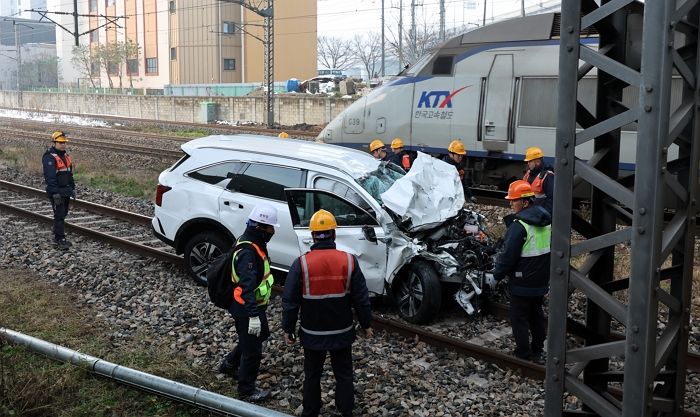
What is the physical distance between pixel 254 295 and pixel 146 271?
476 cm

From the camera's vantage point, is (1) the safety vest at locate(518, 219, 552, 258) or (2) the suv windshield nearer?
(1) the safety vest at locate(518, 219, 552, 258)

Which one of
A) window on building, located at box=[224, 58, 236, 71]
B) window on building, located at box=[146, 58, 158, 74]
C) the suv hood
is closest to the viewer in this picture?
the suv hood

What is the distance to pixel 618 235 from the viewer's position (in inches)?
126

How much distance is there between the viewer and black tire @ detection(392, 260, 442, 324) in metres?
7.58

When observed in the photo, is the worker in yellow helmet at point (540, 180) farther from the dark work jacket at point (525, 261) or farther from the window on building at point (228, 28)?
the window on building at point (228, 28)

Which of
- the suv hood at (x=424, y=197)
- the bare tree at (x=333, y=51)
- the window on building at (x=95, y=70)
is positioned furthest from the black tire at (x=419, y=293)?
the bare tree at (x=333, y=51)

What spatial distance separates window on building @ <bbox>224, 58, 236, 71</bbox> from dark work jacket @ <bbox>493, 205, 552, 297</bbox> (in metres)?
60.8

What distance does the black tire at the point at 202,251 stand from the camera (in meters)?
8.88

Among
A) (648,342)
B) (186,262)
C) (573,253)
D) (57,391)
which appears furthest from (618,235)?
(186,262)

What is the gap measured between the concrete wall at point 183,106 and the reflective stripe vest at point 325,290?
33.3 metres

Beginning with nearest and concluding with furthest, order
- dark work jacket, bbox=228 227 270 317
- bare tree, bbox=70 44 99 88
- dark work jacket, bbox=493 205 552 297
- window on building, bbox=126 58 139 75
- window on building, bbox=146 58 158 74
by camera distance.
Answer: dark work jacket, bbox=228 227 270 317, dark work jacket, bbox=493 205 552 297, window on building, bbox=146 58 158 74, window on building, bbox=126 58 139 75, bare tree, bbox=70 44 99 88

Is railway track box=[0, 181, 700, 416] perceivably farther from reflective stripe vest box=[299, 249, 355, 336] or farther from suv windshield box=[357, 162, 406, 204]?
reflective stripe vest box=[299, 249, 355, 336]

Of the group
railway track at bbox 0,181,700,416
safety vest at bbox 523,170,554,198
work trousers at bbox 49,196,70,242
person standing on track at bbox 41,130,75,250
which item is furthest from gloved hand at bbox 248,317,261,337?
work trousers at bbox 49,196,70,242

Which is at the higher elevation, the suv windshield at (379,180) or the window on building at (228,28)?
the window on building at (228,28)
